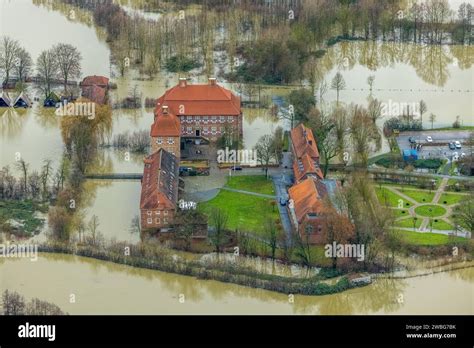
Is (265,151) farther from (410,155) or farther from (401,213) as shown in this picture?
(401,213)

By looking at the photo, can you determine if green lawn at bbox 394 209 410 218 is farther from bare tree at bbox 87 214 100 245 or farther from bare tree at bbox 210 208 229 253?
bare tree at bbox 87 214 100 245

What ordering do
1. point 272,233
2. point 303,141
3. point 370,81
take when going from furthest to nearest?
point 370,81 → point 303,141 → point 272,233

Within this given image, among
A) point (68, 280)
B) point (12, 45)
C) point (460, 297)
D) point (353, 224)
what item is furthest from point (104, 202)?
point (12, 45)

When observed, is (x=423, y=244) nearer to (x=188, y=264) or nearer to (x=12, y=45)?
(x=188, y=264)

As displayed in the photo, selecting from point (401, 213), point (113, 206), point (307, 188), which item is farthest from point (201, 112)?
point (401, 213)

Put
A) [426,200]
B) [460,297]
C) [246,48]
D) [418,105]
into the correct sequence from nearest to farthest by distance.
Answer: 1. [460,297]
2. [426,200]
3. [418,105]
4. [246,48]

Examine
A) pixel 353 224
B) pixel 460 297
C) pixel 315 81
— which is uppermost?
pixel 315 81
